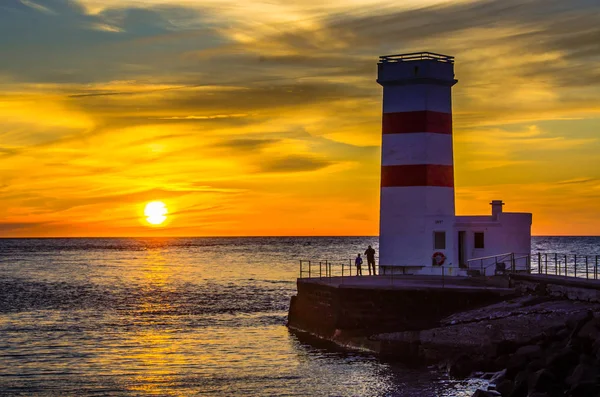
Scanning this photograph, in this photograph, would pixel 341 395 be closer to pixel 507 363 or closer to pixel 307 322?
pixel 507 363

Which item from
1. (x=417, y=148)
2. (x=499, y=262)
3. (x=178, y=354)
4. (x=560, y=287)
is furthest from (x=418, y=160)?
(x=178, y=354)

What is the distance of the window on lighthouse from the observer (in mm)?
33094

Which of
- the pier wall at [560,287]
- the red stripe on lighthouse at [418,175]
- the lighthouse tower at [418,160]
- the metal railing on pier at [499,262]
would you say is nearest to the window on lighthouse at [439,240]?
the lighthouse tower at [418,160]

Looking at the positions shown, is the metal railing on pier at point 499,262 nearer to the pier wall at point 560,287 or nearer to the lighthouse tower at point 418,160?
the lighthouse tower at point 418,160

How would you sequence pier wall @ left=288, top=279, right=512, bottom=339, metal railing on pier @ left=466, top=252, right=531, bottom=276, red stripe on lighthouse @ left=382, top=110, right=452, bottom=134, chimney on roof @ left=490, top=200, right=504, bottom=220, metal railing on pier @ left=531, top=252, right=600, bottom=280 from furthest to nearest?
chimney on roof @ left=490, top=200, right=504, bottom=220
red stripe on lighthouse @ left=382, top=110, right=452, bottom=134
metal railing on pier @ left=466, top=252, right=531, bottom=276
metal railing on pier @ left=531, top=252, right=600, bottom=280
pier wall @ left=288, top=279, right=512, bottom=339

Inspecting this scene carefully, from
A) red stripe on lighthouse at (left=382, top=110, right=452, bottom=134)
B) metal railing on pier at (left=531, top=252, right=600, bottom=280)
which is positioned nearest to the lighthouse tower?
red stripe on lighthouse at (left=382, top=110, right=452, bottom=134)

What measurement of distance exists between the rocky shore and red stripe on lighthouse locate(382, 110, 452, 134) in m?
8.71

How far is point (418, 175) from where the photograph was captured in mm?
32688

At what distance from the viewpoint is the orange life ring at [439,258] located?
33.1 m

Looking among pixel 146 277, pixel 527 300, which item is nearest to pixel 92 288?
pixel 146 277

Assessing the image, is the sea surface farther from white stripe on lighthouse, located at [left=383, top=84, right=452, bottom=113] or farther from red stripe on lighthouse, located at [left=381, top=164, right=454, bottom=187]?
white stripe on lighthouse, located at [left=383, top=84, right=452, bottom=113]

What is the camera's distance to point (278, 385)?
23078 millimetres

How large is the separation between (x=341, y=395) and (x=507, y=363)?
4017 millimetres

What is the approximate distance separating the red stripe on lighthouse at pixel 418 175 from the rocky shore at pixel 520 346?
764 cm
